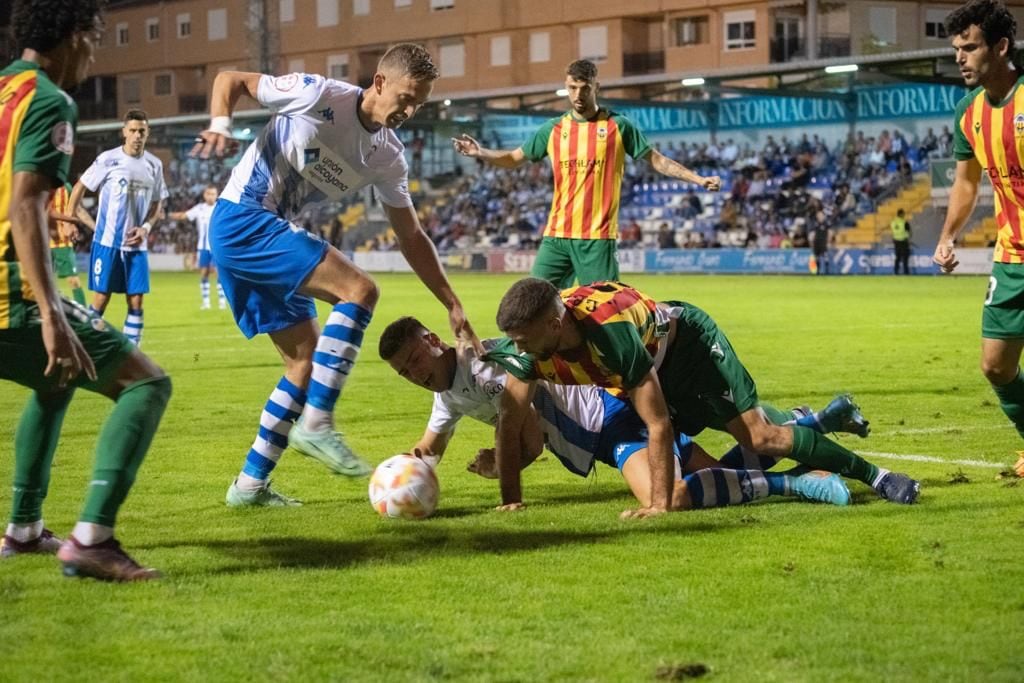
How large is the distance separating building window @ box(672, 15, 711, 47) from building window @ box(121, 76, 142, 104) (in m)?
32.0

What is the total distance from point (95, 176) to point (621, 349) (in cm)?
1111

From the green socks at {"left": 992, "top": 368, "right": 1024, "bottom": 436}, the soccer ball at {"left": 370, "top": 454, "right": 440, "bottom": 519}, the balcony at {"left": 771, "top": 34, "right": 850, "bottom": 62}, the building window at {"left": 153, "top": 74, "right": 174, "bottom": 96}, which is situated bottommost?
the soccer ball at {"left": 370, "top": 454, "right": 440, "bottom": 519}

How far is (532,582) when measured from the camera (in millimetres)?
5402

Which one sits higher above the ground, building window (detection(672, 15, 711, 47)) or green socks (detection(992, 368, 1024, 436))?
building window (detection(672, 15, 711, 47))

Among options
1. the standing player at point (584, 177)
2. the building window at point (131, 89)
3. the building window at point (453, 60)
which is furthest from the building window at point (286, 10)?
the standing player at point (584, 177)

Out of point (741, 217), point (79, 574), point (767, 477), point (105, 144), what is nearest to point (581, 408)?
point (767, 477)

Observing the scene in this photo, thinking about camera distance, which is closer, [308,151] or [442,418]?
[308,151]

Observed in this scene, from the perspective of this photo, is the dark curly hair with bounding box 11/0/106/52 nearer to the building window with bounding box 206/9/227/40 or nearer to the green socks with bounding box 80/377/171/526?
the green socks with bounding box 80/377/171/526

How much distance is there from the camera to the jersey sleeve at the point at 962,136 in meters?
7.99

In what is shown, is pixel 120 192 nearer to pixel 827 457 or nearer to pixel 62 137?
pixel 827 457

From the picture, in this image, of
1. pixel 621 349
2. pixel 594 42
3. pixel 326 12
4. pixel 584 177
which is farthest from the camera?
pixel 326 12

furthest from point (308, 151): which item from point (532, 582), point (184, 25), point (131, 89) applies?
point (131, 89)

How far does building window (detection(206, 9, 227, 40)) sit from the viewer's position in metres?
70.2

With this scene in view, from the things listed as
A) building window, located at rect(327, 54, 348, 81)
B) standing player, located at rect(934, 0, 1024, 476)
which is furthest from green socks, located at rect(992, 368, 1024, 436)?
building window, located at rect(327, 54, 348, 81)
